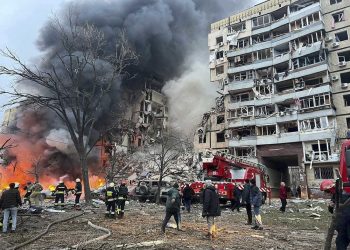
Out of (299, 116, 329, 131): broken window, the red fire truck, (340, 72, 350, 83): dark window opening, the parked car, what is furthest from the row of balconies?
the parked car

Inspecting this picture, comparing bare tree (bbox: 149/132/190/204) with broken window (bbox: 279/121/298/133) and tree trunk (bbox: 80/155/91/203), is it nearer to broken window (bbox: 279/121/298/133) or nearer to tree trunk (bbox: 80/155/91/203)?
tree trunk (bbox: 80/155/91/203)

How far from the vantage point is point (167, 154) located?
137 ft

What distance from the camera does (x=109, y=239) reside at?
25.5ft

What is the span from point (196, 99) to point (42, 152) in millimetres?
26490

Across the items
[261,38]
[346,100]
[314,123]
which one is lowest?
[314,123]

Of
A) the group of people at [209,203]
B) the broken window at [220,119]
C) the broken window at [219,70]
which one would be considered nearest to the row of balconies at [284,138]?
the broken window at [220,119]

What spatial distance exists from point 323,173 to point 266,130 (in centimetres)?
810

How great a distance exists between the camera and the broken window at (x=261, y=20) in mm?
40406

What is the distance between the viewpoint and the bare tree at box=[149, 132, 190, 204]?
91.9 feet

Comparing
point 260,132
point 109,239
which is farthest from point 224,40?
point 109,239

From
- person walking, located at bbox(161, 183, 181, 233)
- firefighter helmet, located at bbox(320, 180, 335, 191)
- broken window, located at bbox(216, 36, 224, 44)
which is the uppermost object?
broken window, located at bbox(216, 36, 224, 44)

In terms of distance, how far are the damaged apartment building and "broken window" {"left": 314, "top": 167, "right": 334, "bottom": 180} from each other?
0.30 ft

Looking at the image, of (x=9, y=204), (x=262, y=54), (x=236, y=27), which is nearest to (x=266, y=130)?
(x=262, y=54)

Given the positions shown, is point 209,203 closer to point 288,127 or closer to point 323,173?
point 323,173
